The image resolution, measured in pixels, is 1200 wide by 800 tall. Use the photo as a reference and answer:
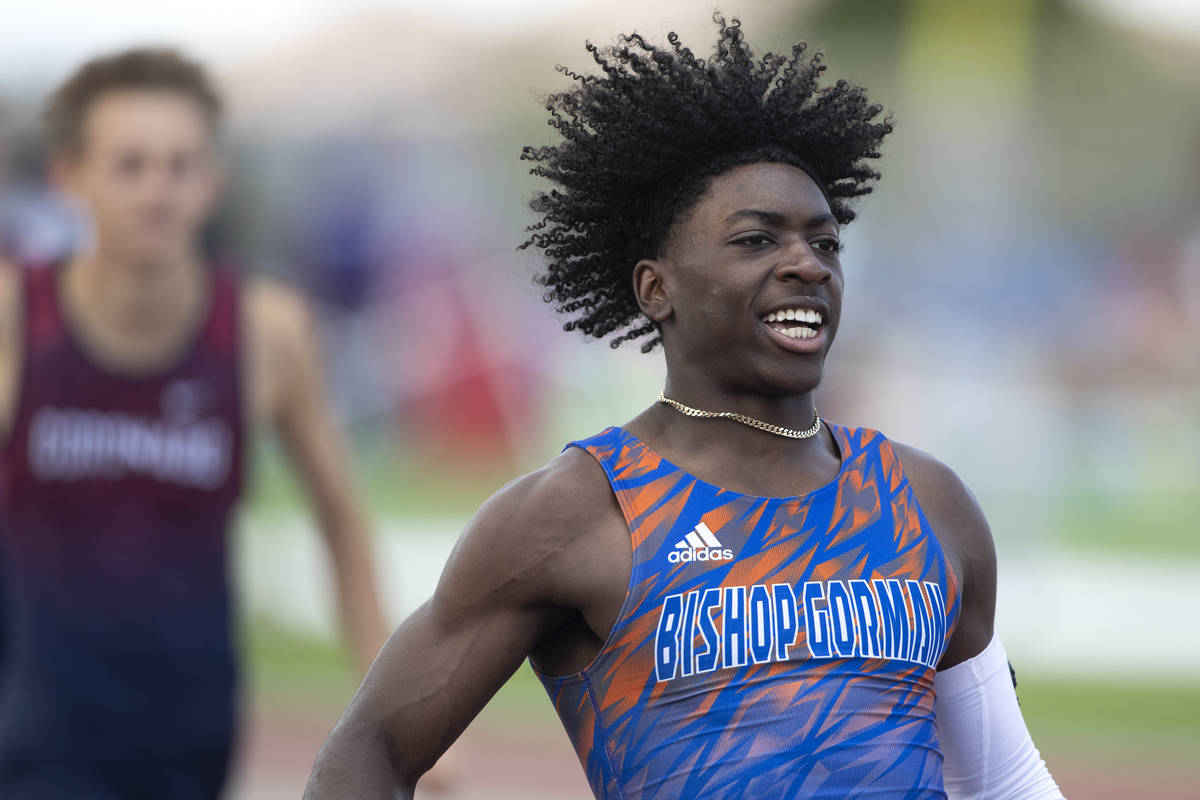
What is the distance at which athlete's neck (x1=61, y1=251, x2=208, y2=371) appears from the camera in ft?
15.8

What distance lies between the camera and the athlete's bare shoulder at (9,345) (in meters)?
4.65

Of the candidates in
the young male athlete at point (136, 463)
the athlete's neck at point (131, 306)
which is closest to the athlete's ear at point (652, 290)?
the young male athlete at point (136, 463)

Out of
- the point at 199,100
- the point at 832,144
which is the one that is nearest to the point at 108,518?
the point at 199,100

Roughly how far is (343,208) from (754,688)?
781 inches

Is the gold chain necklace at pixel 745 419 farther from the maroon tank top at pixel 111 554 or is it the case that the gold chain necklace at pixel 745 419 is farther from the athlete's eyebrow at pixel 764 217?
the maroon tank top at pixel 111 554

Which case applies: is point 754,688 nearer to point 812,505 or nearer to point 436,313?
point 812,505

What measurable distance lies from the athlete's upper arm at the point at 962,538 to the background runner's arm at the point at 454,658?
673mm

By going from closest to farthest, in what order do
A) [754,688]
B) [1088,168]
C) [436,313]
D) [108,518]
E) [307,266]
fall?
[754,688]
[108,518]
[436,313]
[307,266]
[1088,168]

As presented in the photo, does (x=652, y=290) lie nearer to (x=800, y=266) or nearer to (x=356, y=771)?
(x=800, y=266)

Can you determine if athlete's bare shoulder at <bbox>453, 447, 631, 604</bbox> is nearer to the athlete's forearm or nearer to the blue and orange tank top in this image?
the blue and orange tank top

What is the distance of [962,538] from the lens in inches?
109

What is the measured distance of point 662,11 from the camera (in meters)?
26.9

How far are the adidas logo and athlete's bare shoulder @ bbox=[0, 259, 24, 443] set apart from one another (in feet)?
9.01

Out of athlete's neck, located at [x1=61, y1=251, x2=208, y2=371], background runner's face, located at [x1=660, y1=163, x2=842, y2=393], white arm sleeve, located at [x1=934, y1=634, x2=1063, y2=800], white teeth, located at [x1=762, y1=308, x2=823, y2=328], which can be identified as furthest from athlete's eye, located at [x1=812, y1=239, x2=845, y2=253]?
athlete's neck, located at [x1=61, y1=251, x2=208, y2=371]
